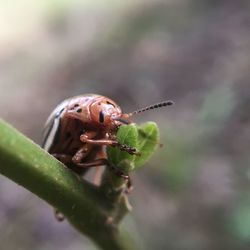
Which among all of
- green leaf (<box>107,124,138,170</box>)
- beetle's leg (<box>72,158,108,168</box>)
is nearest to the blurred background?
beetle's leg (<box>72,158,108,168</box>)

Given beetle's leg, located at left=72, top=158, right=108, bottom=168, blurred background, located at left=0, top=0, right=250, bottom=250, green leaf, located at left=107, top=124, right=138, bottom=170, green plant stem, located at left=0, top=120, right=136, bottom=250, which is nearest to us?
green plant stem, located at left=0, top=120, right=136, bottom=250

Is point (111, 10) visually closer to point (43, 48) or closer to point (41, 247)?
point (43, 48)

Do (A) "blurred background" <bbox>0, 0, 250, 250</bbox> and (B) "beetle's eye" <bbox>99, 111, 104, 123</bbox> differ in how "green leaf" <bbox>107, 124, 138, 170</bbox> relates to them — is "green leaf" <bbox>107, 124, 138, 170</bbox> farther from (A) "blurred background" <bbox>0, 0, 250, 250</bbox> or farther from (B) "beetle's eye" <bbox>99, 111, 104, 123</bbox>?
(B) "beetle's eye" <bbox>99, 111, 104, 123</bbox>

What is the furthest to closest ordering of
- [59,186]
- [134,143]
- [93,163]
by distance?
[93,163], [134,143], [59,186]

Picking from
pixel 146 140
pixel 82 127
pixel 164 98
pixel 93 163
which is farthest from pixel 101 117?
pixel 164 98

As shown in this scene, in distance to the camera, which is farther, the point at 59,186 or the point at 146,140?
the point at 146,140

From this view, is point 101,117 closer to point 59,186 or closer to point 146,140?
point 146,140
